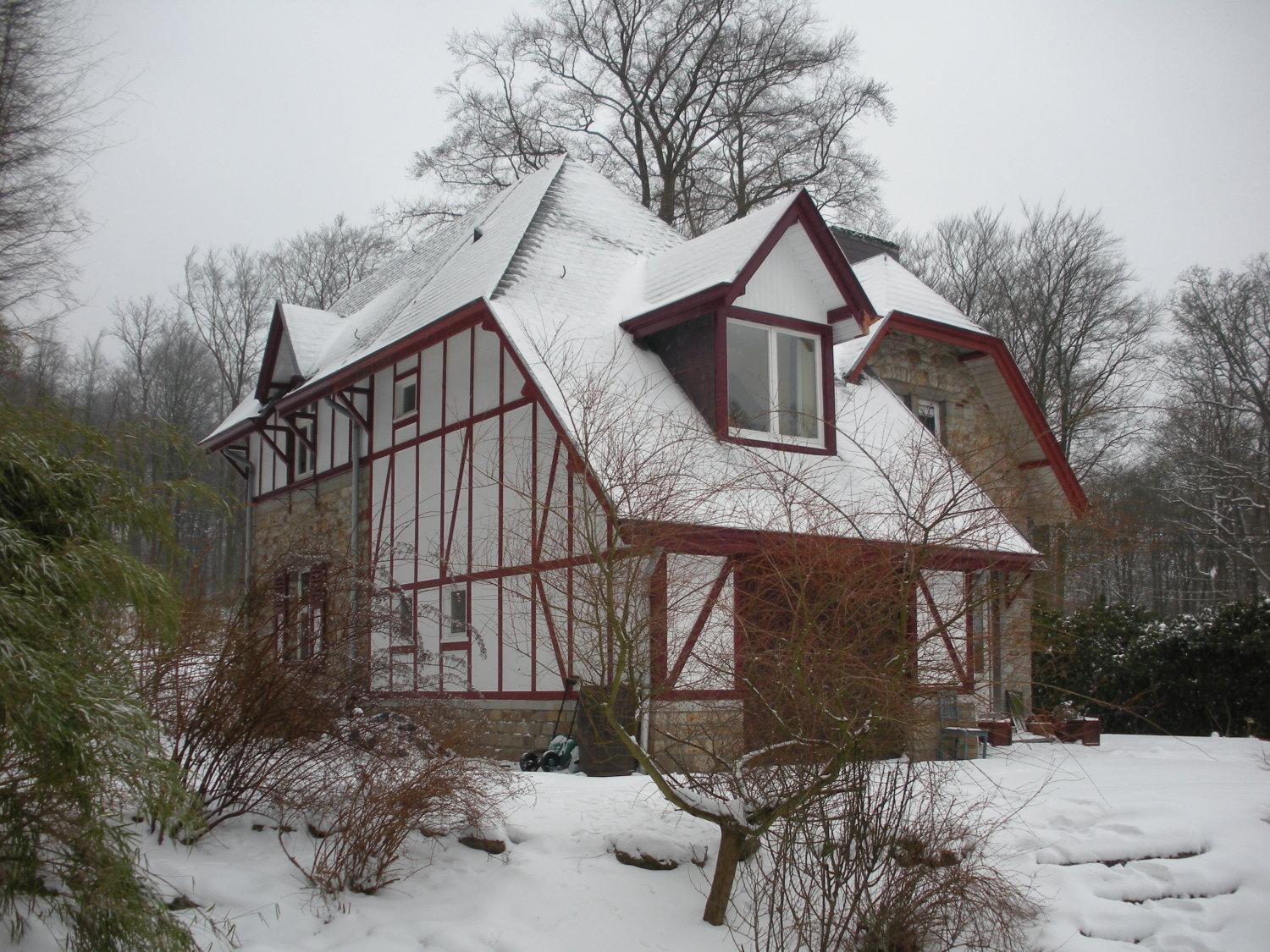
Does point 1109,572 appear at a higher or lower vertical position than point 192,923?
higher

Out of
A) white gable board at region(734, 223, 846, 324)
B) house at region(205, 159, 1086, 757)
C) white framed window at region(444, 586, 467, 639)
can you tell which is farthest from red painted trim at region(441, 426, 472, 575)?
white gable board at region(734, 223, 846, 324)

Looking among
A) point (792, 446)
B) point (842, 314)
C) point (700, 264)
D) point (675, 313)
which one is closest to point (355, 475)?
point (675, 313)

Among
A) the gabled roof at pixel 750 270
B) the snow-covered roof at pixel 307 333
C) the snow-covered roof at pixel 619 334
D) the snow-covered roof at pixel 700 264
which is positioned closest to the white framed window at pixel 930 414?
the snow-covered roof at pixel 619 334

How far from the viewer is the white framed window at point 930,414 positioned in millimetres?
15367

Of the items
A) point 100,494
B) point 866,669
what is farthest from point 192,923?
point 866,669

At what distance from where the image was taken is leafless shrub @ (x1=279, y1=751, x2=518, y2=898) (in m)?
6.13

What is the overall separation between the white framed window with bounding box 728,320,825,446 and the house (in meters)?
0.03

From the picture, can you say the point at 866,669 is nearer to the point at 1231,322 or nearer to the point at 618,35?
the point at 618,35


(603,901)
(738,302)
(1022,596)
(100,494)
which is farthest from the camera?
(738,302)

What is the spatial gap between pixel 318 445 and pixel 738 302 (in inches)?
267

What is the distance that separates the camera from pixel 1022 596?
6859mm

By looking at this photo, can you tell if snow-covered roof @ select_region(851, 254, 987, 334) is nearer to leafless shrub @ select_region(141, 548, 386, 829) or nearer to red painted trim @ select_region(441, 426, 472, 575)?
red painted trim @ select_region(441, 426, 472, 575)

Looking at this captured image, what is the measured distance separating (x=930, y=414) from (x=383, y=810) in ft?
36.8

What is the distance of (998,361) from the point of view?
15680mm
